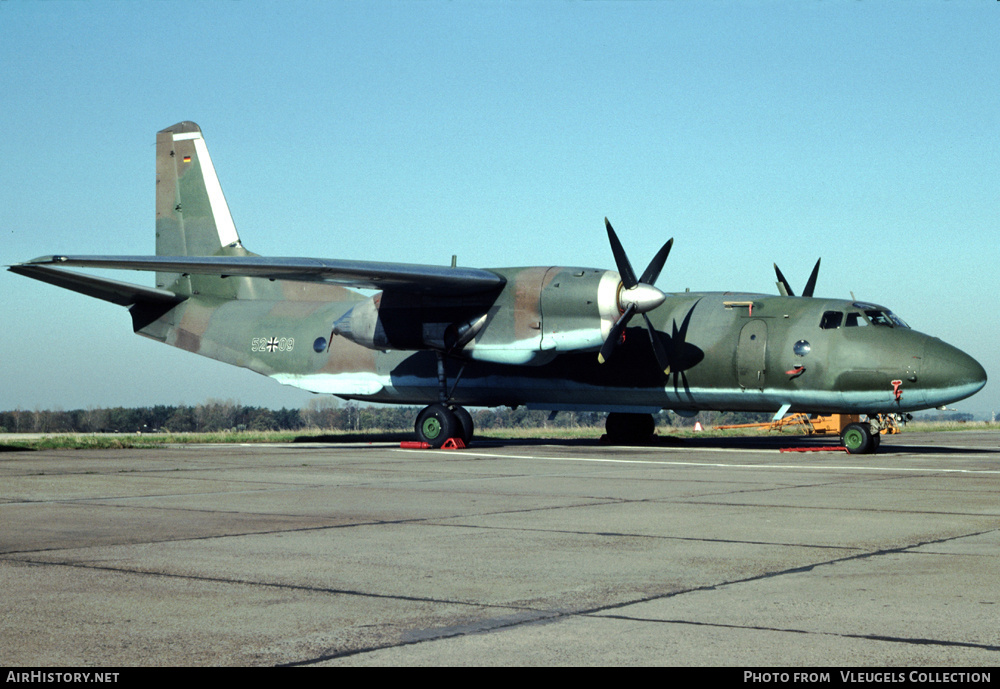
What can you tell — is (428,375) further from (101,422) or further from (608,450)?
(101,422)

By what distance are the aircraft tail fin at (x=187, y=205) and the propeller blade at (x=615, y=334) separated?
14.3m

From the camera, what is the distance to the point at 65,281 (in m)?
26.6

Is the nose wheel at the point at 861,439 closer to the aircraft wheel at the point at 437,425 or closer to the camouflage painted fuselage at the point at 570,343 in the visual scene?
the camouflage painted fuselage at the point at 570,343

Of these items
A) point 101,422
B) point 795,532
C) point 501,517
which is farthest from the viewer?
point 101,422

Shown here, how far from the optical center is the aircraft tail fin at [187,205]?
104ft

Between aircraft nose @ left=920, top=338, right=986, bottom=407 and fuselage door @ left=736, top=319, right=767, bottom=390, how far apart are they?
3.42m

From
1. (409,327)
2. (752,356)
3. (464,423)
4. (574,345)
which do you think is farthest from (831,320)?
(409,327)

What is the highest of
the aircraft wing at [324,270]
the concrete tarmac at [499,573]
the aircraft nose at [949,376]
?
the aircraft wing at [324,270]

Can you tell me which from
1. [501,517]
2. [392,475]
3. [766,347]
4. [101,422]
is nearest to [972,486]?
[501,517]

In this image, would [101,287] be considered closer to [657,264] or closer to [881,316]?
[657,264]

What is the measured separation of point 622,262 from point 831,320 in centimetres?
489

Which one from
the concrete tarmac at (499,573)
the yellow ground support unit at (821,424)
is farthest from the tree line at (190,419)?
the concrete tarmac at (499,573)

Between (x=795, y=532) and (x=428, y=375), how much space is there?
Answer: 1897 cm

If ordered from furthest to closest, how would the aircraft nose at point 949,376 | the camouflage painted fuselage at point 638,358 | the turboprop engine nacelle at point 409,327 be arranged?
the turboprop engine nacelle at point 409,327 → the camouflage painted fuselage at point 638,358 → the aircraft nose at point 949,376
